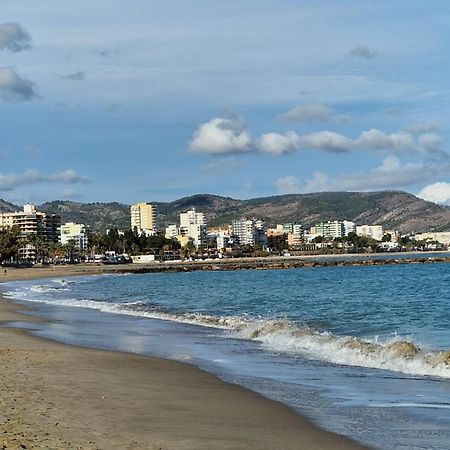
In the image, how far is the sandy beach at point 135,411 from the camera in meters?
8.09

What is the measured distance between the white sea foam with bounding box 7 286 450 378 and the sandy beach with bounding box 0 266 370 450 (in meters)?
4.03

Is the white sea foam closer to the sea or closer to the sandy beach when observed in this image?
the sea

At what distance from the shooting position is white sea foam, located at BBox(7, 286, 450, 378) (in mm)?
15453

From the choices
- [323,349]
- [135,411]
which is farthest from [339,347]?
[135,411]

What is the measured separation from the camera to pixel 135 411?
9.87 metres

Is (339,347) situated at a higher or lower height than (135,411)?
lower

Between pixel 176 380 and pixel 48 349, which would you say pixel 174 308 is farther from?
pixel 176 380

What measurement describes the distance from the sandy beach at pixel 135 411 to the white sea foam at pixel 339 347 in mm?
4027

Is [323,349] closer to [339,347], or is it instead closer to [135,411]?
[339,347]

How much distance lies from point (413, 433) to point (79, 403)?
4301mm

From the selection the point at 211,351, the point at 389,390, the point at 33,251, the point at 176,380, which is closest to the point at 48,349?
the point at 211,351

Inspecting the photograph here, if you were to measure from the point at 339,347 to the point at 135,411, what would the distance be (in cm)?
947

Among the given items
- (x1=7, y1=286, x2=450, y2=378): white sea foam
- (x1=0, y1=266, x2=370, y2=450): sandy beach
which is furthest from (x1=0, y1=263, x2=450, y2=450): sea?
(x1=0, y1=266, x2=370, y2=450): sandy beach

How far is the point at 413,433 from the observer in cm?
902
